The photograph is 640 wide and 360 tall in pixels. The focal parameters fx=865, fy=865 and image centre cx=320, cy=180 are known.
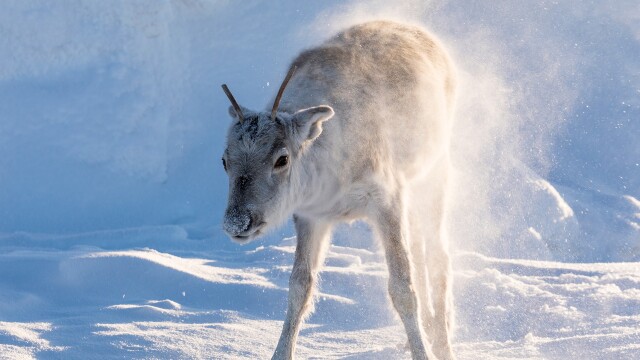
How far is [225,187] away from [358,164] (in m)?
9.52

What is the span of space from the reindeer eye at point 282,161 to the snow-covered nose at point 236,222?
0.40 meters

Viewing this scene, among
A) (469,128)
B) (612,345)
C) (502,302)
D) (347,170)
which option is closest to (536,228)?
(469,128)

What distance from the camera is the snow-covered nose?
4.39 meters

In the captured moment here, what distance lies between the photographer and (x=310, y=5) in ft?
56.6

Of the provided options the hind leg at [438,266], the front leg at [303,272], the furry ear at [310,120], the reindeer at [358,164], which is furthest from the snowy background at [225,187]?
the furry ear at [310,120]

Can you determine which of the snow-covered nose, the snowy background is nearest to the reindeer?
the snow-covered nose

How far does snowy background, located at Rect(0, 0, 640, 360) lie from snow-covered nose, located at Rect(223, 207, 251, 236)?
1.60 metres

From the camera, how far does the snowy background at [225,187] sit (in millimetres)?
6781

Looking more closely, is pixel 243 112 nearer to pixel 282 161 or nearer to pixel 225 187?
pixel 282 161

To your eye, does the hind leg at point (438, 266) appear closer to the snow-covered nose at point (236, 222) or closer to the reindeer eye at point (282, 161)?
the reindeer eye at point (282, 161)

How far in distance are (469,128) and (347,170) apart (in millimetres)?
6638

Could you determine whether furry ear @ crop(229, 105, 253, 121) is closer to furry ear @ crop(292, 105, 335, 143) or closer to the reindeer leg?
furry ear @ crop(292, 105, 335, 143)

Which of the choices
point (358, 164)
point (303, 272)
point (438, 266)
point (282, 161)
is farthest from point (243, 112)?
point (438, 266)

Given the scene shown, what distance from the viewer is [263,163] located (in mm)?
4664
